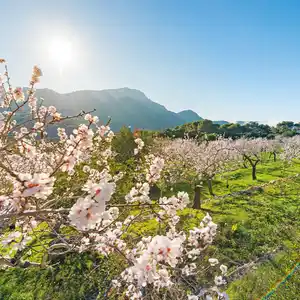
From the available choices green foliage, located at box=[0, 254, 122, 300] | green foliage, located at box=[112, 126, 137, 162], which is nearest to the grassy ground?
green foliage, located at box=[0, 254, 122, 300]

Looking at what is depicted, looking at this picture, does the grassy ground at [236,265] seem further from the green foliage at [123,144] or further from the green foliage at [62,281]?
the green foliage at [123,144]

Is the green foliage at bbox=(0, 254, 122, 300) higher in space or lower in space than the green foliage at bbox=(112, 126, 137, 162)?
lower

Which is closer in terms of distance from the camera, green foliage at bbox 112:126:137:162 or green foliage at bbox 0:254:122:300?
green foliage at bbox 0:254:122:300

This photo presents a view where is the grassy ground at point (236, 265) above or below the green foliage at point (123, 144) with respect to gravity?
below

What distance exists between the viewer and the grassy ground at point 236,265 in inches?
204

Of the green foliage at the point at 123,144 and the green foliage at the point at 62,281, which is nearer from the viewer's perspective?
the green foliage at the point at 62,281

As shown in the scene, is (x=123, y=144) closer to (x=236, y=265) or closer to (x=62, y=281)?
(x=62, y=281)

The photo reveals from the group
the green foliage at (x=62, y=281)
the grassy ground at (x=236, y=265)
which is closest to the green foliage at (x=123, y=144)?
the grassy ground at (x=236, y=265)

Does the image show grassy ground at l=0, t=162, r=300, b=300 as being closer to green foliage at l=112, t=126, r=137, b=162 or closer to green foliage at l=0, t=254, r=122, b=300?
green foliage at l=0, t=254, r=122, b=300

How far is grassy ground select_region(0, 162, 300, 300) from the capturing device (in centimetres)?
519

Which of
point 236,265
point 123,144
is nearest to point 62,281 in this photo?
point 236,265

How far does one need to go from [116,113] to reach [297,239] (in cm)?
16839

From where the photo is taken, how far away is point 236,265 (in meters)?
6.14

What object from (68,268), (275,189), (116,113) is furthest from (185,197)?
(116,113)
